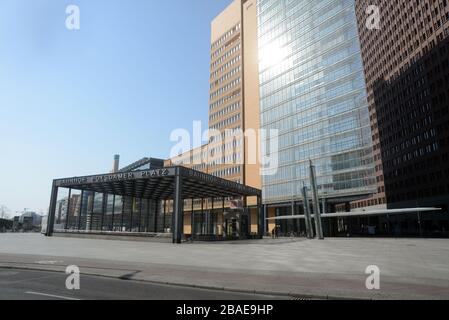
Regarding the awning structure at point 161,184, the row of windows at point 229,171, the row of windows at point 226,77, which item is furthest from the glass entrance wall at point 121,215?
the row of windows at point 226,77

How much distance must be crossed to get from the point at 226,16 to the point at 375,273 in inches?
4753

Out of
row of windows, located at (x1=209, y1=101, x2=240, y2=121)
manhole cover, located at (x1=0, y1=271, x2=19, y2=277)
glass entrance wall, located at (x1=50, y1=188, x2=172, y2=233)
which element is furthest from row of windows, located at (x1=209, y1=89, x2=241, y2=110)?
manhole cover, located at (x1=0, y1=271, x2=19, y2=277)

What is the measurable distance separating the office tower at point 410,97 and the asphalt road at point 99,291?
8914 centimetres

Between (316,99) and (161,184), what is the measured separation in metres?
46.6

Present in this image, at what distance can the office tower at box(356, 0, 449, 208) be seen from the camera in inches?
3462

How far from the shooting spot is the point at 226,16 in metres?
122

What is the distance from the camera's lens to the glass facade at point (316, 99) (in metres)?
75.4

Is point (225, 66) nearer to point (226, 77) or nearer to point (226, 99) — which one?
point (226, 77)

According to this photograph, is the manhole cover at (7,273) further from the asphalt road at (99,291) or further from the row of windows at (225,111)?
the row of windows at (225,111)

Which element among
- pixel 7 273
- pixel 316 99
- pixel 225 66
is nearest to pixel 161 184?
pixel 7 273

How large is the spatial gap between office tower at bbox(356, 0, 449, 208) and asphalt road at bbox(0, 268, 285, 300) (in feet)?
292
